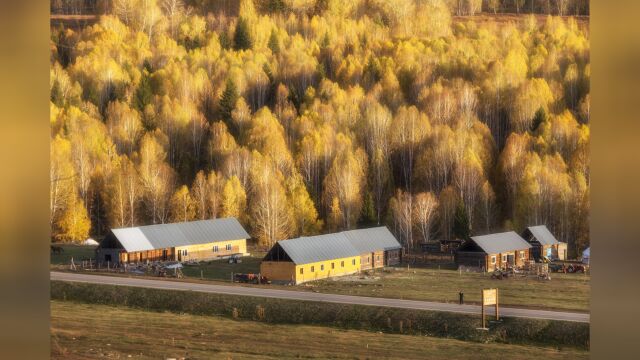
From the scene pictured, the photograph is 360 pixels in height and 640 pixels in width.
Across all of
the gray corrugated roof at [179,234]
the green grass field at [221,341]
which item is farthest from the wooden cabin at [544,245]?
the gray corrugated roof at [179,234]

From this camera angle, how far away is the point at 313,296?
5.76 metres

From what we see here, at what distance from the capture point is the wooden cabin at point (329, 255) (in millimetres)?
5656

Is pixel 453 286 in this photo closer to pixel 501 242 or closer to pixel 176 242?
pixel 501 242

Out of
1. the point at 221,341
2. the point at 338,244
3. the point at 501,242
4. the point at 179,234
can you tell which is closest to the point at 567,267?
the point at 501,242

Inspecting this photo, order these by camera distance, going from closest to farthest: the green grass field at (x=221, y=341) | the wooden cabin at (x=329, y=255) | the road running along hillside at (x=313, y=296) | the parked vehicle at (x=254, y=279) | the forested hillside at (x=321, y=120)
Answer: the road running along hillside at (x=313, y=296), the green grass field at (x=221, y=341), the forested hillside at (x=321, y=120), the wooden cabin at (x=329, y=255), the parked vehicle at (x=254, y=279)

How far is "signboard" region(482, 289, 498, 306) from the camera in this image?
210 inches

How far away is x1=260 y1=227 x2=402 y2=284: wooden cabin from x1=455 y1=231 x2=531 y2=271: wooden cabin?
15.8 inches

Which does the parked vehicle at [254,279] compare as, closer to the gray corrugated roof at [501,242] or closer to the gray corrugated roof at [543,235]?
the gray corrugated roof at [501,242]

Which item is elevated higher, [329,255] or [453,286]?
[329,255]

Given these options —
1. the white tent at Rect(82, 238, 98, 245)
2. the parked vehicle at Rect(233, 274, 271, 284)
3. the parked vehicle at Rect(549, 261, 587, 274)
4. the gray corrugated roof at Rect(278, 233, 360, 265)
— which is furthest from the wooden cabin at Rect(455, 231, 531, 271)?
the white tent at Rect(82, 238, 98, 245)

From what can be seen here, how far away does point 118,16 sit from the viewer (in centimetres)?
664

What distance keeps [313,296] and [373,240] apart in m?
0.50

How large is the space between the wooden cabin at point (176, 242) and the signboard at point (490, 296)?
1524mm
